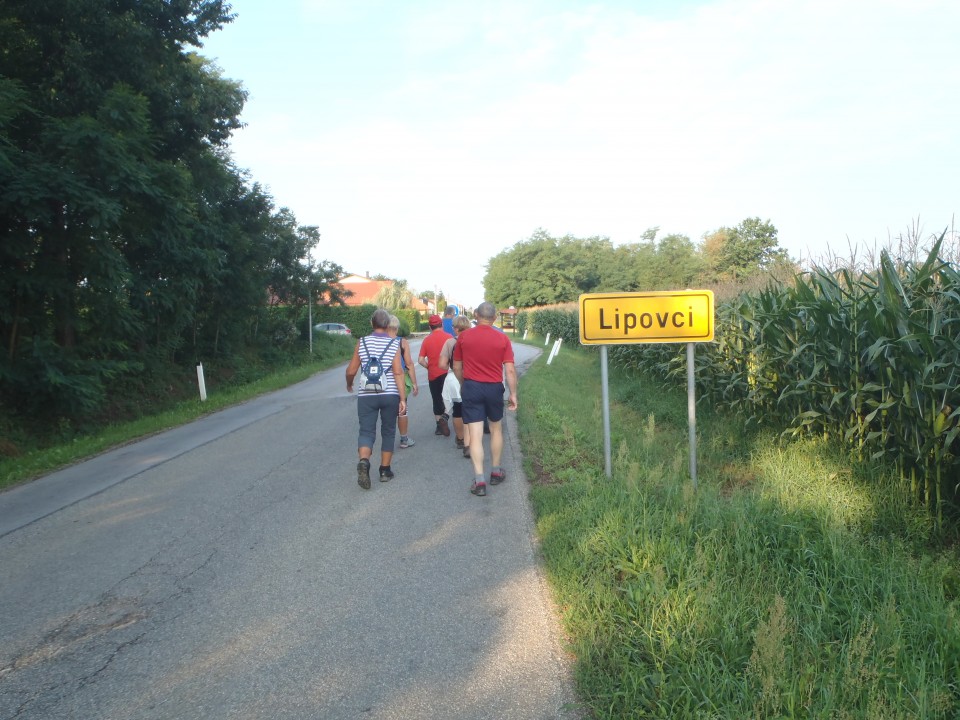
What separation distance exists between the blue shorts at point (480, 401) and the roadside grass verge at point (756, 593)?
883 millimetres

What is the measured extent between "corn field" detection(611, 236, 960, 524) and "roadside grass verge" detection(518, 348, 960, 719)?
0.36m

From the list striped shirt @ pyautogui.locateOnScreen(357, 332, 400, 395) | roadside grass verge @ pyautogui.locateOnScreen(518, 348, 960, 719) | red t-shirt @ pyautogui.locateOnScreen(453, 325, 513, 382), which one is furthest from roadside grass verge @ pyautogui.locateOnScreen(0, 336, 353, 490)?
roadside grass verge @ pyautogui.locateOnScreen(518, 348, 960, 719)

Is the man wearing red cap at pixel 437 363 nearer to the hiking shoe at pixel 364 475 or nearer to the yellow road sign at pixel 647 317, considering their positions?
the hiking shoe at pixel 364 475

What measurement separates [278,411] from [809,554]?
39.4ft

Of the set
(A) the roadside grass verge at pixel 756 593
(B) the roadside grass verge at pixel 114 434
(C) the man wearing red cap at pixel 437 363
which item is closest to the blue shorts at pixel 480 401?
(A) the roadside grass verge at pixel 756 593

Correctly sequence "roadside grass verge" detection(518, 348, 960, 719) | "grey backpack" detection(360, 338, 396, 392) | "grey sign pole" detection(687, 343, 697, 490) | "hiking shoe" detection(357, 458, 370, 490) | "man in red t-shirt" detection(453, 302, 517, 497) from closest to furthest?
"roadside grass verge" detection(518, 348, 960, 719) < "grey sign pole" detection(687, 343, 697, 490) < "man in red t-shirt" detection(453, 302, 517, 497) < "hiking shoe" detection(357, 458, 370, 490) < "grey backpack" detection(360, 338, 396, 392)

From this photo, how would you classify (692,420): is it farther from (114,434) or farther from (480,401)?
(114,434)

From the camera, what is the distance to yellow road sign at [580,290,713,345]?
6770 mm

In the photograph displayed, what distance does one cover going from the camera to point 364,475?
290 inches

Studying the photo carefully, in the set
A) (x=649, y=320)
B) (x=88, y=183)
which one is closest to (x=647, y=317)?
(x=649, y=320)

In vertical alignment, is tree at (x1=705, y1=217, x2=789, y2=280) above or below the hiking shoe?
above

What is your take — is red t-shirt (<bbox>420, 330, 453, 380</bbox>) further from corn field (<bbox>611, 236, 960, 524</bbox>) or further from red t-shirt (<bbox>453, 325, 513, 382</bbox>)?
corn field (<bbox>611, 236, 960, 524</bbox>)

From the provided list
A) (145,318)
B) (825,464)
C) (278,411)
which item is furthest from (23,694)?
(145,318)

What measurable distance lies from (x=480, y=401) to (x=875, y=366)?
3.58m
